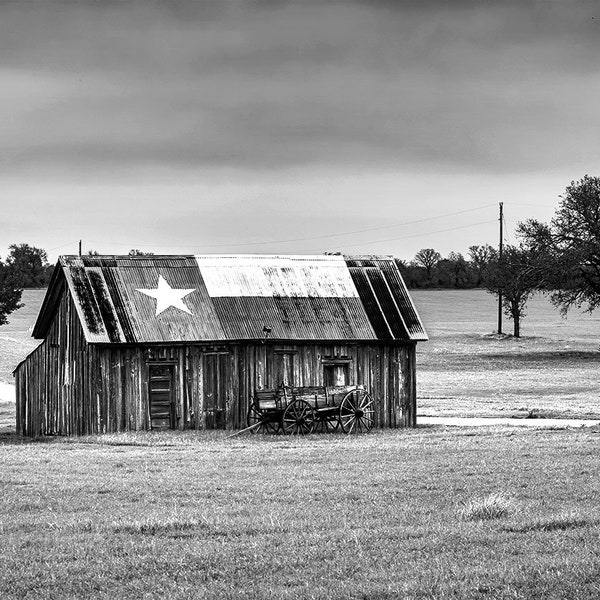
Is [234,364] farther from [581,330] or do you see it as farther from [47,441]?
[581,330]

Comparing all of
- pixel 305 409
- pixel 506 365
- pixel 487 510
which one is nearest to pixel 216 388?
pixel 305 409

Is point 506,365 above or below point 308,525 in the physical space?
below

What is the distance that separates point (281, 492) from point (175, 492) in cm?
174

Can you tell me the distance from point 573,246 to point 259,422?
5204cm

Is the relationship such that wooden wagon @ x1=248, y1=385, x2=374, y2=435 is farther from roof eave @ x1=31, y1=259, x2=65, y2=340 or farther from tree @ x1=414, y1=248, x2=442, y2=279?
tree @ x1=414, y1=248, x2=442, y2=279

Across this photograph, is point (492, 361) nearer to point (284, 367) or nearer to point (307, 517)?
point (284, 367)

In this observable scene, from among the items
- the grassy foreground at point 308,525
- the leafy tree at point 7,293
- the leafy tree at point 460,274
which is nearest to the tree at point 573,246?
the leafy tree at point 7,293

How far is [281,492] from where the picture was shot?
717 inches

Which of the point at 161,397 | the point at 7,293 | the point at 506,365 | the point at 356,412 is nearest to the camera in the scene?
the point at 356,412

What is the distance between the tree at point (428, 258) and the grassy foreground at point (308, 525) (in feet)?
467

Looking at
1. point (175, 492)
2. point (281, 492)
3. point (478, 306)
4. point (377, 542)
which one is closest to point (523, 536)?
point (377, 542)

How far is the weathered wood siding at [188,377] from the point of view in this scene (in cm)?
3641

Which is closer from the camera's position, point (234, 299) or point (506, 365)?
point (234, 299)

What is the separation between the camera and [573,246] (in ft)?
270
